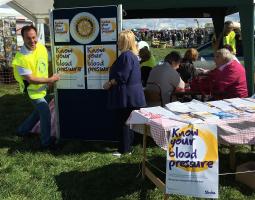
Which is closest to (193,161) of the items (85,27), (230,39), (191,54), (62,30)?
(85,27)

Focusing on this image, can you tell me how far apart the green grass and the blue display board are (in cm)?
30

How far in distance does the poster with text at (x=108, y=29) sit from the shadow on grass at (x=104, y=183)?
1.62 metres

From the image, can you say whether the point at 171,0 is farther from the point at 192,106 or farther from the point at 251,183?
the point at 251,183

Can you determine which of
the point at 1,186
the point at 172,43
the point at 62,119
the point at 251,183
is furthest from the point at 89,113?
the point at 172,43

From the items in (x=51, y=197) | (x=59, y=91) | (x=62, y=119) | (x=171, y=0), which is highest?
(x=171, y=0)

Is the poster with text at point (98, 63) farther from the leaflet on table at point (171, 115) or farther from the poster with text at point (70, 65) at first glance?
the leaflet on table at point (171, 115)

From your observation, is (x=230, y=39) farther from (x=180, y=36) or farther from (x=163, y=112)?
(x=180, y=36)

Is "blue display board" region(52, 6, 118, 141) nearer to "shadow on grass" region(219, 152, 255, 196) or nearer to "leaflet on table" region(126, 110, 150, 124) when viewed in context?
"shadow on grass" region(219, 152, 255, 196)

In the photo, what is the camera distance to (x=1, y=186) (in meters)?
4.49

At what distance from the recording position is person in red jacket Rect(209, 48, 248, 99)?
214 inches

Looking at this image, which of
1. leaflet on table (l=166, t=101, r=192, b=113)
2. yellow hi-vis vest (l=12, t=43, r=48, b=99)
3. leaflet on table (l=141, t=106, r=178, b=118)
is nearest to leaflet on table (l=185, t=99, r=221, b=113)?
leaflet on table (l=166, t=101, r=192, b=113)

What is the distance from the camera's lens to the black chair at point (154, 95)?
19.7 feet

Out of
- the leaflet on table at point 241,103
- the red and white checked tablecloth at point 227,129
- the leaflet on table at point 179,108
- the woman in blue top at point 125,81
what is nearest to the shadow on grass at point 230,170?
the red and white checked tablecloth at point 227,129

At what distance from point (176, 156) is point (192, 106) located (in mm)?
898
